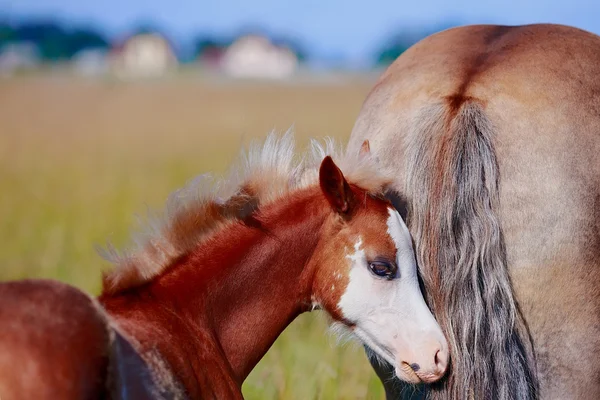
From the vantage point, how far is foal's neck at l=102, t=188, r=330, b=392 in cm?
287

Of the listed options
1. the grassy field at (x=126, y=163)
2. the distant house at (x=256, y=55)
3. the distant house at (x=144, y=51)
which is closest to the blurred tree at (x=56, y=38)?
the distant house at (x=144, y=51)

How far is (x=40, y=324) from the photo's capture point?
6.97ft

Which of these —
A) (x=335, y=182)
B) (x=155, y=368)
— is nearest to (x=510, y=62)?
(x=335, y=182)

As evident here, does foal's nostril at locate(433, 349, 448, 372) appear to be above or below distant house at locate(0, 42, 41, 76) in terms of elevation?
above

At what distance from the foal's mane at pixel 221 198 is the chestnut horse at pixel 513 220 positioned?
284mm

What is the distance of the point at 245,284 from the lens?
117 inches

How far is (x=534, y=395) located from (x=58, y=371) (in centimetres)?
170

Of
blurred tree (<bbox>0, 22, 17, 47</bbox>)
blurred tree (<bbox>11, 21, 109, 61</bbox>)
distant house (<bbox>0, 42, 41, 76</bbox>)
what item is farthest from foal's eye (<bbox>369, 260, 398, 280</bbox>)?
blurred tree (<bbox>0, 22, 17, 47</bbox>)

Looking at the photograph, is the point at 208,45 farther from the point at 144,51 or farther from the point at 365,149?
the point at 365,149

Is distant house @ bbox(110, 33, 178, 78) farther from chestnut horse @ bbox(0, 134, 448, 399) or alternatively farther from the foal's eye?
the foal's eye

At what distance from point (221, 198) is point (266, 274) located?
0.34 metres

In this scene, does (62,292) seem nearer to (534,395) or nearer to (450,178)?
(450,178)

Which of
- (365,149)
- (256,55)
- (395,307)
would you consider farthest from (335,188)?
(256,55)

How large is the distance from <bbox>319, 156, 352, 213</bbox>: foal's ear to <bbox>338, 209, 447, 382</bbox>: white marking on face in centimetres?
15
